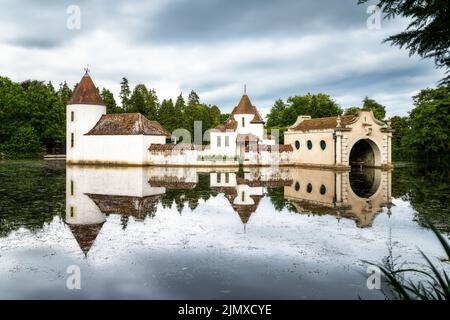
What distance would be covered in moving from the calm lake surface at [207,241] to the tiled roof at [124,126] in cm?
1849

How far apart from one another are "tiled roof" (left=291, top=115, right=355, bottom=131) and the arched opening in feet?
9.77

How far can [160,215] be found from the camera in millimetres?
12016

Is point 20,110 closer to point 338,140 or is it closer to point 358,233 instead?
point 338,140

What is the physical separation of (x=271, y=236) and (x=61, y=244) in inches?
189

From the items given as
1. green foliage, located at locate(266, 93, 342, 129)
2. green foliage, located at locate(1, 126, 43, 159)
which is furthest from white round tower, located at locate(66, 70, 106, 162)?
green foliage, located at locate(266, 93, 342, 129)

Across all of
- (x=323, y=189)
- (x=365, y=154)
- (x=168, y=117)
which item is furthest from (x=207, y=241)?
(x=168, y=117)

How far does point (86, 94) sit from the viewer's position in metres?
37.8

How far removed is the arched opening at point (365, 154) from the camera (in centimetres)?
3600

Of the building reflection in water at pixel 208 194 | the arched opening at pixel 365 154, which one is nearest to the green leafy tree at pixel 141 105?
the arched opening at pixel 365 154

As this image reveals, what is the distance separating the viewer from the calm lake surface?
616 centimetres

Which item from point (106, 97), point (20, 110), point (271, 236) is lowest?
point (271, 236)

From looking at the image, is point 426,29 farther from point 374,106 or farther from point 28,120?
point 374,106
